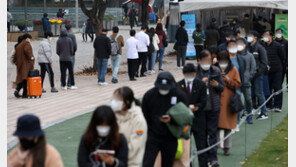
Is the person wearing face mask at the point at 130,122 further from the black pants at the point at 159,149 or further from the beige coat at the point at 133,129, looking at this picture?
the black pants at the point at 159,149

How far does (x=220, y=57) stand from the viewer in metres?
9.39

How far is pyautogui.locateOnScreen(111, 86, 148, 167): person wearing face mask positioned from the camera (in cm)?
597

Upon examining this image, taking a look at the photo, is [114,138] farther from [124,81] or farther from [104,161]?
[124,81]

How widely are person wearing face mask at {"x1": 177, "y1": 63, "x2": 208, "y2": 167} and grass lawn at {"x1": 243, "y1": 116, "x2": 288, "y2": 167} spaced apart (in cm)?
128

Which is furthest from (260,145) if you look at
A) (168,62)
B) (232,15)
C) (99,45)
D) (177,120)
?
(232,15)

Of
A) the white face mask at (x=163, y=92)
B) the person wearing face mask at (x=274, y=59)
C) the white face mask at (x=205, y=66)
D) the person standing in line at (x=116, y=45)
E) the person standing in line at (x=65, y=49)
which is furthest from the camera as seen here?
the person standing in line at (x=116, y=45)

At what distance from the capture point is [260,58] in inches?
488

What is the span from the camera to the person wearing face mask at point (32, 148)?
455 centimetres

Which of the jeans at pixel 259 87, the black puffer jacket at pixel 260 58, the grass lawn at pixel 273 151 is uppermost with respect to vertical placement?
the black puffer jacket at pixel 260 58

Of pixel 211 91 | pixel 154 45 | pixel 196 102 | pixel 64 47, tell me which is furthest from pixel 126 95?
pixel 154 45

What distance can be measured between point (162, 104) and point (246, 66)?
5000mm

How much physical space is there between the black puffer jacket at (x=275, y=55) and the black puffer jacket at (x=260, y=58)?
1059 mm

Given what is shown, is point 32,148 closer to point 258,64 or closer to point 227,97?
point 227,97

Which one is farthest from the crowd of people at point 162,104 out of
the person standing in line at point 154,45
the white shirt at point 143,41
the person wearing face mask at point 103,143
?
the person standing in line at point 154,45
